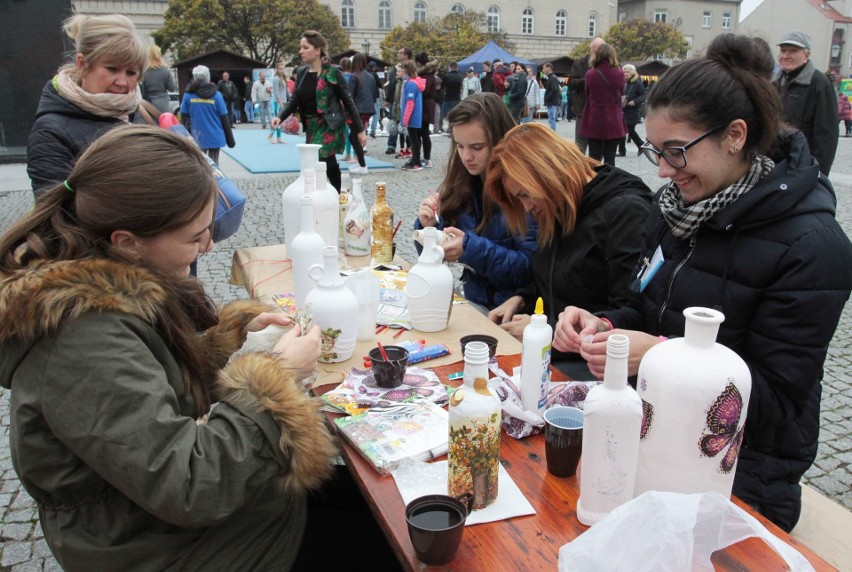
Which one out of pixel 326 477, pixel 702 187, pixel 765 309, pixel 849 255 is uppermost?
pixel 702 187

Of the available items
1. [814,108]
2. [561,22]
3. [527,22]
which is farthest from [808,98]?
[561,22]

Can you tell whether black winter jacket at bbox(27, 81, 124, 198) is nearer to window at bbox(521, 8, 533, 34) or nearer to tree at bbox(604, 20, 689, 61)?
tree at bbox(604, 20, 689, 61)

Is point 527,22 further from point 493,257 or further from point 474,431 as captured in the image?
point 474,431

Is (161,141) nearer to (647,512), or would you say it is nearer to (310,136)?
(647,512)

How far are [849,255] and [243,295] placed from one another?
12.7 feet

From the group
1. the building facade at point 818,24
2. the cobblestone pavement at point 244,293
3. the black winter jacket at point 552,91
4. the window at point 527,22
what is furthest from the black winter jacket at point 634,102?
the building facade at point 818,24

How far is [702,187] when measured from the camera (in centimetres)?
167

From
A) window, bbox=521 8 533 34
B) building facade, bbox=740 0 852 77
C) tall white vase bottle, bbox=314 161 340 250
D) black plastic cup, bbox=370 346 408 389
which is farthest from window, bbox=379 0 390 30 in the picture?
black plastic cup, bbox=370 346 408 389

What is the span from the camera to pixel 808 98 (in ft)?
16.4

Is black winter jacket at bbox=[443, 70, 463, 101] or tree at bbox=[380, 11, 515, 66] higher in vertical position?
tree at bbox=[380, 11, 515, 66]

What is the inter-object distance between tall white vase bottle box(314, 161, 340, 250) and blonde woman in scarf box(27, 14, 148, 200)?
964 mm

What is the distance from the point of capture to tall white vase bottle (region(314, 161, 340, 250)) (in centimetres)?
282

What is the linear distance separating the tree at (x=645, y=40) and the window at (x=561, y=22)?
8331 millimetres

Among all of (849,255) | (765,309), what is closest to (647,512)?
(765,309)
